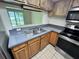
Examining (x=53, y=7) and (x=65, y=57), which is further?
(x=53, y=7)

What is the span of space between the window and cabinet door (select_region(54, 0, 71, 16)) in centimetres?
147

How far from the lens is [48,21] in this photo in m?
3.14

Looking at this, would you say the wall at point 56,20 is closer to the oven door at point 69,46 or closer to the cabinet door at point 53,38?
the cabinet door at point 53,38

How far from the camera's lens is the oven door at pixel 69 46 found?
61.9 inches

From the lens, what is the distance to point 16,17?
1812 millimetres

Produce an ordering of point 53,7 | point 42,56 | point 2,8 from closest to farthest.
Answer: point 2,8 → point 42,56 → point 53,7

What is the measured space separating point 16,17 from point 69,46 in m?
1.97

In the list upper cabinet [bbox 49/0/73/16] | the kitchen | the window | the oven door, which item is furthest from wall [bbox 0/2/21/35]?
the oven door

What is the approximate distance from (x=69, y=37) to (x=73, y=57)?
Answer: 609 millimetres

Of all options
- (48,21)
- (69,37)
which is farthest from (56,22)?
(69,37)

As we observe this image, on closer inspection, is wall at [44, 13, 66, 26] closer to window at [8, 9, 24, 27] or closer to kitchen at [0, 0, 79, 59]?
kitchen at [0, 0, 79, 59]

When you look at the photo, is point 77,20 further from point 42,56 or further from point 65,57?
point 42,56

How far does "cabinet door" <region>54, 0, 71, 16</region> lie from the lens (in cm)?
194

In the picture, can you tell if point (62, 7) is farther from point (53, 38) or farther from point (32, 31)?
point (32, 31)
